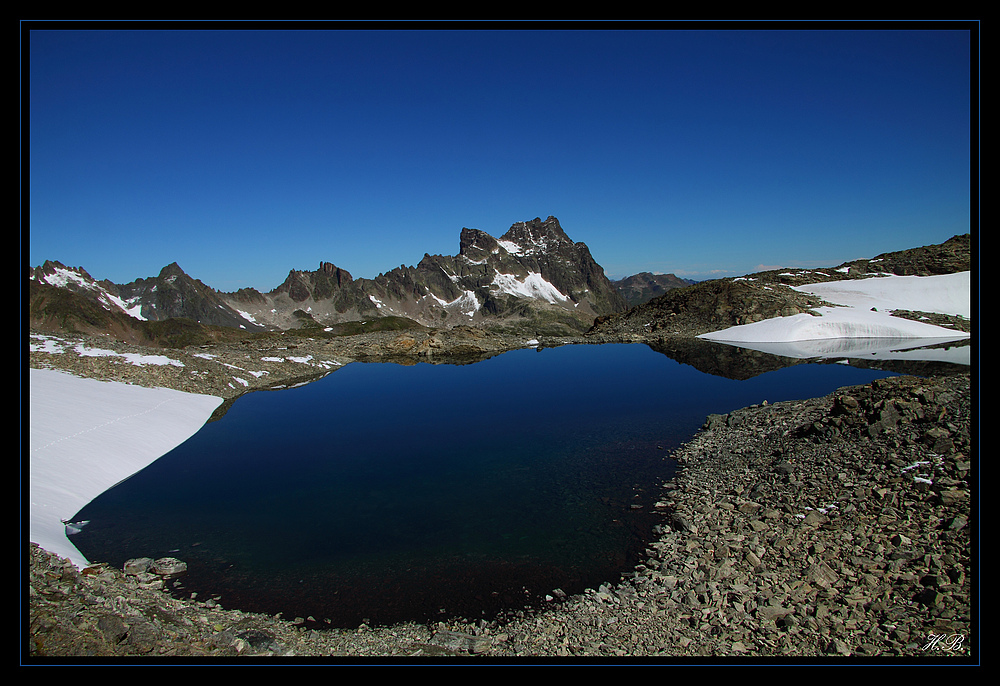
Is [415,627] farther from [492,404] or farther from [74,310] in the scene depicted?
[74,310]

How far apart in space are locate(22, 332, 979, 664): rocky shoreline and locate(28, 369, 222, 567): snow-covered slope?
12.1 feet

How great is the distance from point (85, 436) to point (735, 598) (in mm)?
20826

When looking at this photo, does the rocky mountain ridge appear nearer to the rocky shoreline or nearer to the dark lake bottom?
the dark lake bottom

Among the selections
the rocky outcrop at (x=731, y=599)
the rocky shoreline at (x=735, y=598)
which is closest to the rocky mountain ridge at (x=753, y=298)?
the rocky shoreline at (x=735, y=598)

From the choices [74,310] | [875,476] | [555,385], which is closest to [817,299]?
[555,385]

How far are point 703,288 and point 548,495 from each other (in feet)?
190

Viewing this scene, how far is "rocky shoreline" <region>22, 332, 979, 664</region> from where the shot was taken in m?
7.04

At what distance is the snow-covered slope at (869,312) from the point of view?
152 ft

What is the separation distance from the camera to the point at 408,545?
11281mm

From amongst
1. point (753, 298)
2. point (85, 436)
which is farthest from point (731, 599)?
point (753, 298)

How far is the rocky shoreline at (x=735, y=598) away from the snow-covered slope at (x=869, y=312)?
38826 mm

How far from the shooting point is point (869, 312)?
50.0 meters

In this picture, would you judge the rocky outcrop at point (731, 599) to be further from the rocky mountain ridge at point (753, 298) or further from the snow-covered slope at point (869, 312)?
the rocky mountain ridge at point (753, 298)

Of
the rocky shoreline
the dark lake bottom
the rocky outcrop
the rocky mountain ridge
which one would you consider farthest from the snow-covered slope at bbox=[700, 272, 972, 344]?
the rocky outcrop
